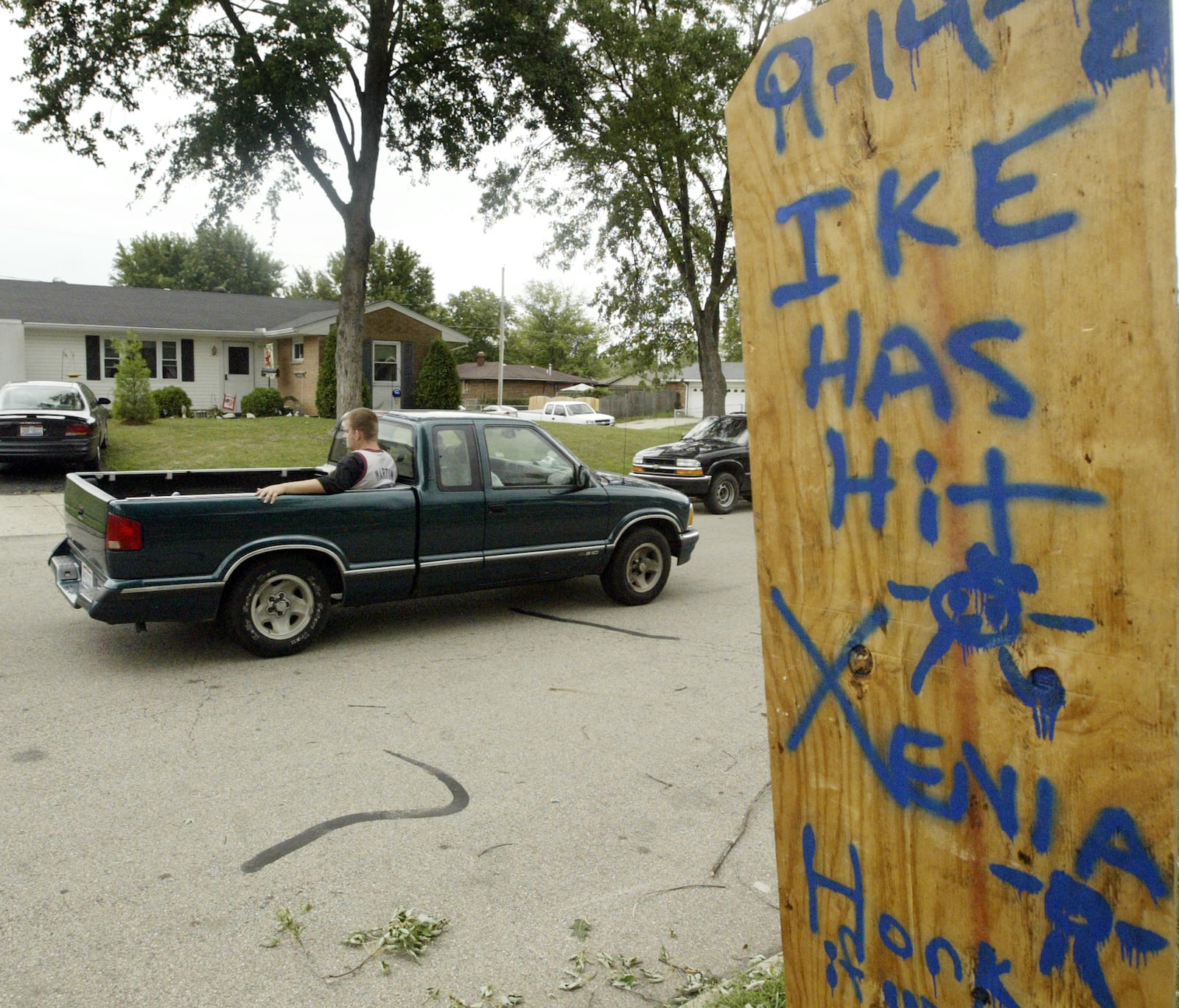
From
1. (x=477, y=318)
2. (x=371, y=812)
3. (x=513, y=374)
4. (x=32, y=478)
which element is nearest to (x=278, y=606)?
(x=371, y=812)

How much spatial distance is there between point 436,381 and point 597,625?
91.2 feet

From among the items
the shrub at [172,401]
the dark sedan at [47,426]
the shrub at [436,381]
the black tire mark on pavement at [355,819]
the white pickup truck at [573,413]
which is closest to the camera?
the black tire mark on pavement at [355,819]

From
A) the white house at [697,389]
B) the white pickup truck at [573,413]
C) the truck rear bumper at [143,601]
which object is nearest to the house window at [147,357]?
the white pickup truck at [573,413]

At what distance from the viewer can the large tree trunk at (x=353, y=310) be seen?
21.3m

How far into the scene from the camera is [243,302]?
37.8 meters

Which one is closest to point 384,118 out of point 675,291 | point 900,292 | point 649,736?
point 675,291

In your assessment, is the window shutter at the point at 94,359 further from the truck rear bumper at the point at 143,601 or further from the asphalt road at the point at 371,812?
the truck rear bumper at the point at 143,601

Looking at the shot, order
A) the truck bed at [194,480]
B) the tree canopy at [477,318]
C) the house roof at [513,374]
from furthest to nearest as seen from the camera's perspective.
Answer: the tree canopy at [477,318], the house roof at [513,374], the truck bed at [194,480]

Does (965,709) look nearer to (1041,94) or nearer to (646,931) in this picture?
(1041,94)

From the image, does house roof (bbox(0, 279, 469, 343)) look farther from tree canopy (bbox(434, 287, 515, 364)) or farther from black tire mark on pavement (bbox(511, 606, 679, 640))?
tree canopy (bbox(434, 287, 515, 364))

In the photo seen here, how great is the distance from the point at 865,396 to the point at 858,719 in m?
0.48

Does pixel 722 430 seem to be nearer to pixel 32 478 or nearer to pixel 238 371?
pixel 32 478

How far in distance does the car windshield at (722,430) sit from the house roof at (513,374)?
157 feet

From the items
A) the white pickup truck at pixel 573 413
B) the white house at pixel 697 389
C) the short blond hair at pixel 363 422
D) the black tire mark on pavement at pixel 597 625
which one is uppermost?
the white house at pixel 697 389
